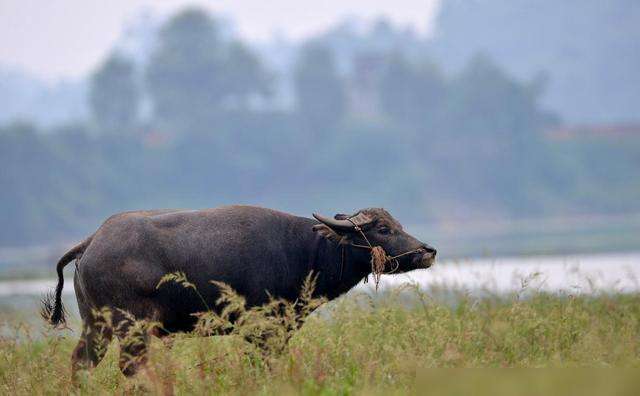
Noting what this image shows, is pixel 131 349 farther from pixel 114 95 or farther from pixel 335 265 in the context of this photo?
pixel 114 95

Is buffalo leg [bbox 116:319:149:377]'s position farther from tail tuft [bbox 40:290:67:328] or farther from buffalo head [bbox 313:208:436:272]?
buffalo head [bbox 313:208:436:272]

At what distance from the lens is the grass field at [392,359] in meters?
5.79

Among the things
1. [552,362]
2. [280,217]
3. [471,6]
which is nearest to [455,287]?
[280,217]

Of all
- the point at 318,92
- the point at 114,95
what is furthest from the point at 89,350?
the point at 114,95

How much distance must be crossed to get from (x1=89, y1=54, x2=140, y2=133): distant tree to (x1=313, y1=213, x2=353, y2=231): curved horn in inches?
2463

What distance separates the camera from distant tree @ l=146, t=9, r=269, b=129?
7106 cm

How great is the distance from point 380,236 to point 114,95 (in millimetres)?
66161

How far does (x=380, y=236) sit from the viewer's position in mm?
8320

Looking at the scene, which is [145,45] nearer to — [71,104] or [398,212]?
[71,104]

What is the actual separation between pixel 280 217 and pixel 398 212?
5524 cm

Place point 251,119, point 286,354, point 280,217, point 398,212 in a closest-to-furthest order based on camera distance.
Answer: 1. point 286,354
2. point 280,217
3. point 398,212
4. point 251,119

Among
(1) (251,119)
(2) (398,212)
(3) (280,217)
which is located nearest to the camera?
(3) (280,217)

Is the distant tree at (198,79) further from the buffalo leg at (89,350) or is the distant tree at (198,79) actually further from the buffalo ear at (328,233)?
the buffalo leg at (89,350)

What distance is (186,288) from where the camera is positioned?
7516mm
